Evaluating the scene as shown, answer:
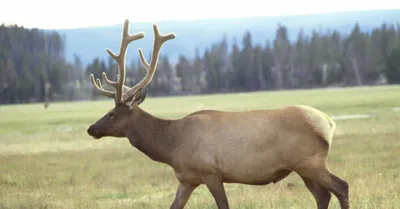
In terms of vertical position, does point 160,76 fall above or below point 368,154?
below

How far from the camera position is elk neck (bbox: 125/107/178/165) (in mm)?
10672

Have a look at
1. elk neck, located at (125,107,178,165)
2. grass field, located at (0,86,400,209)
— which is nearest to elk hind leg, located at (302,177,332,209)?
grass field, located at (0,86,400,209)

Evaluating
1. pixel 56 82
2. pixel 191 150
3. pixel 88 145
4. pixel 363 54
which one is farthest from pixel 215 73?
pixel 191 150

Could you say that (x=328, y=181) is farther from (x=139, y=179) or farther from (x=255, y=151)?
(x=139, y=179)

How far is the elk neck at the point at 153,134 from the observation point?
1067cm

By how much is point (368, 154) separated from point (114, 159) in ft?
24.0

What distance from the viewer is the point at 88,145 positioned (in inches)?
1188

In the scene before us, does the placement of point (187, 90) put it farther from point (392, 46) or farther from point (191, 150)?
point (191, 150)

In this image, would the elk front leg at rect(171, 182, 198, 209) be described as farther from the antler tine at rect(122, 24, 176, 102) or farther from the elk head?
the antler tine at rect(122, 24, 176, 102)

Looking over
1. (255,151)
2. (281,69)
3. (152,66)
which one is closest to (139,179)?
(152,66)

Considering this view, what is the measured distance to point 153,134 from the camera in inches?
428

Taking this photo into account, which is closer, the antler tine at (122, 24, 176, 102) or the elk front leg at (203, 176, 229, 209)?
the elk front leg at (203, 176, 229, 209)

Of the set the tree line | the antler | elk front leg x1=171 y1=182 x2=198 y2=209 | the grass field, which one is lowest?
the tree line

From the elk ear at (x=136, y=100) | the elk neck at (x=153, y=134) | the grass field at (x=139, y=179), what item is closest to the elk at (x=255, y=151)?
the elk neck at (x=153, y=134)
